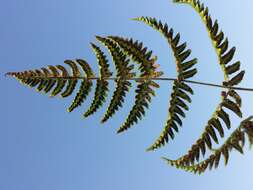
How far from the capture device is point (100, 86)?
4816 millimetres

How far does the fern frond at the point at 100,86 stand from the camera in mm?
4801

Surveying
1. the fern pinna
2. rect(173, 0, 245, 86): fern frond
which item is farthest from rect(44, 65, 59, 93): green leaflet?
rect(173, 0, 245, 86): fern frond

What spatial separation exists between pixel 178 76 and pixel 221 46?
0.63 meters

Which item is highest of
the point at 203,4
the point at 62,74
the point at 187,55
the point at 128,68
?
the point at 203,4

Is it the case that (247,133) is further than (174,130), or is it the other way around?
(174,130)

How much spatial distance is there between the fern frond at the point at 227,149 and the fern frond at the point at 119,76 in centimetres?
111

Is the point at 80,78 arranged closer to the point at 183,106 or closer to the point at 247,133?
the point at 183,106

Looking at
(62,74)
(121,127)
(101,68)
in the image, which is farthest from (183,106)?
(62,74)

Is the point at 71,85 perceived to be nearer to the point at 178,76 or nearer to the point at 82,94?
the point at 82,94

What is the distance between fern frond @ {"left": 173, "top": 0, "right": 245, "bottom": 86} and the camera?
13.2 feet

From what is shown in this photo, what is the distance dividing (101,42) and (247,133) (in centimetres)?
199

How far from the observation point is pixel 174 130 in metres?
4.38

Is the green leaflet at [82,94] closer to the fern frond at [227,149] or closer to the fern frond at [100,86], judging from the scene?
the fern frond at [100,86]

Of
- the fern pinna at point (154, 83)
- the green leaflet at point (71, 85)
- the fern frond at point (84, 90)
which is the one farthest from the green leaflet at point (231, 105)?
the green leaflet at point (71, 85)
